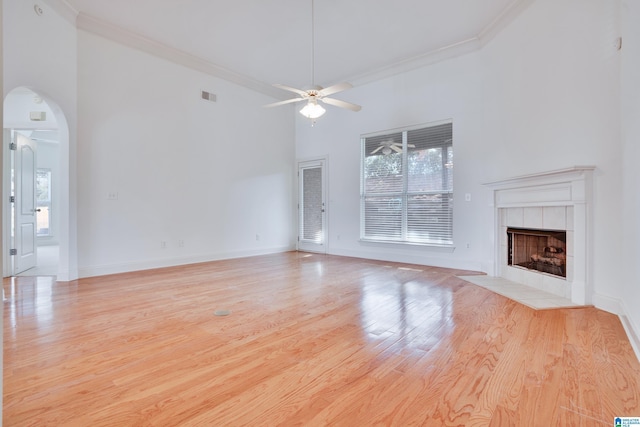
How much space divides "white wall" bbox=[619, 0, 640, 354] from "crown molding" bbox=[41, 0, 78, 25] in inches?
240

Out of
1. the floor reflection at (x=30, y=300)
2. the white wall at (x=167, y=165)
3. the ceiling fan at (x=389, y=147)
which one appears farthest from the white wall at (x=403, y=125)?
the floor reflection at (x=30, y=300)

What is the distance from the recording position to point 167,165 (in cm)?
555

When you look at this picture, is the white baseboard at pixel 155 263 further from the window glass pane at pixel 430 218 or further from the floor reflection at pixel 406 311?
the window glass pane at pixel 430 218

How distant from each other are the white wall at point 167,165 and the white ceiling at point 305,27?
0.54m

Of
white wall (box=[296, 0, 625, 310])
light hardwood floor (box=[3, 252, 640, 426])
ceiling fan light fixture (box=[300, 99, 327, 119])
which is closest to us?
light hardwood floor (box=[3, 252, 640, 426])

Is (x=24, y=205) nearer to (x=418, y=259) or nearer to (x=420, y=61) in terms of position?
(x=418, y=259)

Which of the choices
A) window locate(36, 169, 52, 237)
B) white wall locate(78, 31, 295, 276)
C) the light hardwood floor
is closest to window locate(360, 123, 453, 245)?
the light hardwood floor

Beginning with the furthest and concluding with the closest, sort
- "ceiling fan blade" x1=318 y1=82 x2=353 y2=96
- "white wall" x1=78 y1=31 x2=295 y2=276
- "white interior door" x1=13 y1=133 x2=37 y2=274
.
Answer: "white interior door" x1=13 y1=133 x2=37 y2=274, "white wall" x1=78 y1=31 x2=295 y2=276, "ceiling fan blade" x1=318 y1=82 x2=353 y2=96

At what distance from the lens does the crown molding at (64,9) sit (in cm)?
410

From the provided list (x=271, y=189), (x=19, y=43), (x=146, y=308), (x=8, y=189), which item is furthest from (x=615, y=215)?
(x=8, y=189)

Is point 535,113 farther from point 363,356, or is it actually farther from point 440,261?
point 363,356

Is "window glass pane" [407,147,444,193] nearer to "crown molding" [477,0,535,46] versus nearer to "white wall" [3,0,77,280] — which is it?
"crown molding" [477,0,535,46]

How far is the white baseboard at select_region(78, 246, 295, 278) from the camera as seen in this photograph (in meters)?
4.73

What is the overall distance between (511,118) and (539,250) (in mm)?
1798
